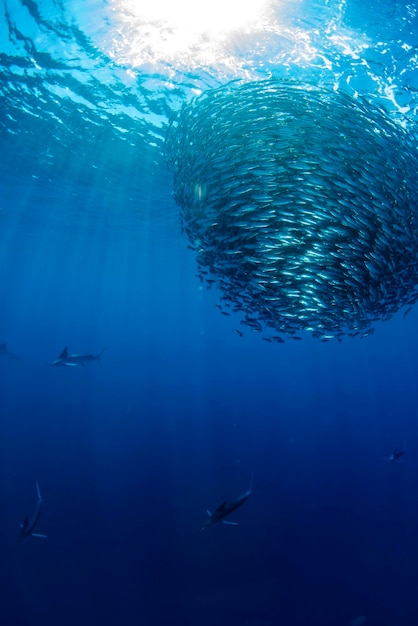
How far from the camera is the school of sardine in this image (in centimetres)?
723

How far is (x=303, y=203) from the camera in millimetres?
6641

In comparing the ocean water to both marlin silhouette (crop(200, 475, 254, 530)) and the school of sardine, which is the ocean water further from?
marlin silhouette (crop(200, 475, 254, 530))

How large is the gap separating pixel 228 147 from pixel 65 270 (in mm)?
59349

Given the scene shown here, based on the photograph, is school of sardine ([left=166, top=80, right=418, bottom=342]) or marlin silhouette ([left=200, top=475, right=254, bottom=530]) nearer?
marlin silhouette ([left=200, top=475, right=254, bottom=530])

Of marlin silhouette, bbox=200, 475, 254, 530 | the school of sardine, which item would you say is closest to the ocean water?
the school of sardine

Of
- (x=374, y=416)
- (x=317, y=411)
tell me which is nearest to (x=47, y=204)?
(x=317, y=411)

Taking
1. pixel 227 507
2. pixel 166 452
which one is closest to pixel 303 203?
pixel 227 507

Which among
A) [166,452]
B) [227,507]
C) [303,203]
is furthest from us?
[166,452]

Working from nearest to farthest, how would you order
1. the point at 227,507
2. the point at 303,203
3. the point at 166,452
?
the point at 227,507 → the point at 303,203 → the point at 166,452

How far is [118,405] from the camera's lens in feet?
90.4

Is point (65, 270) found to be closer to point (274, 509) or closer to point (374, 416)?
point (374, 416)

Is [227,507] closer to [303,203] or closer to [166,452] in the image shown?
[303,203]

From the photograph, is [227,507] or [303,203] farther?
[303,203]

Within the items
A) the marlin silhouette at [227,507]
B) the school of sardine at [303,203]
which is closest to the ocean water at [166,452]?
the school of sardine at [303,203]
